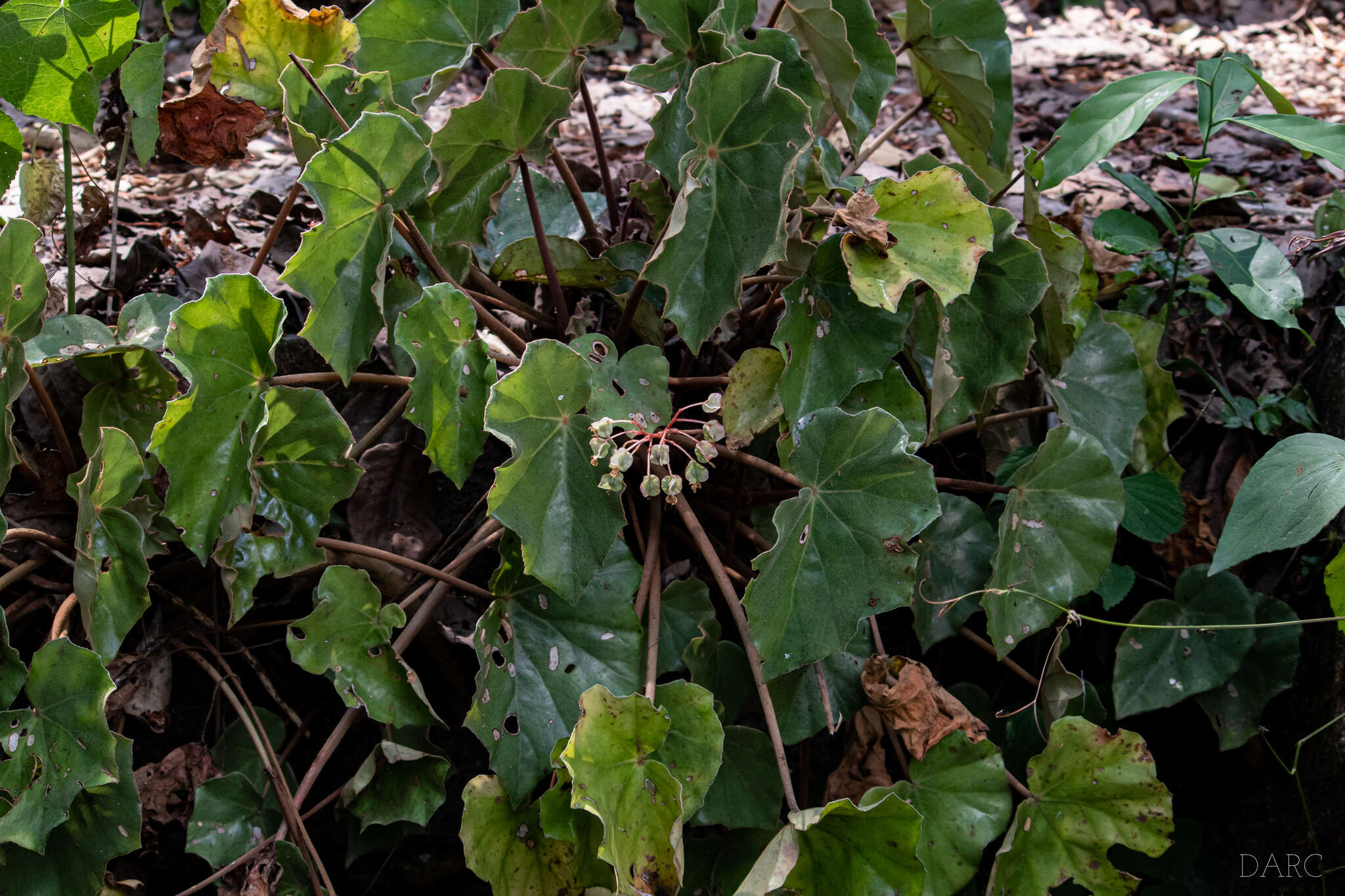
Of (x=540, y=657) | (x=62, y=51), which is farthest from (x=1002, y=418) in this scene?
(x=62, y=51)

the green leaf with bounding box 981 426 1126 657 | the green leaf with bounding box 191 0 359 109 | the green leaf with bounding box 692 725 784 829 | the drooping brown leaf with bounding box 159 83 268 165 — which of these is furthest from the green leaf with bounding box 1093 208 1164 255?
the drooping brown leaf with bounding box 159 83 268 165

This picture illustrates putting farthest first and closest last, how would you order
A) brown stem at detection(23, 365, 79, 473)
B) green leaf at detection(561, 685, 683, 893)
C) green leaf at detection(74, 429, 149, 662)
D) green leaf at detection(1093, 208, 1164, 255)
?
green leaf at detection(1093, 208, 1164, 255), brown stem at detection(23, 365, 79, 473), green leaf at detection(74, 429, 149, 662), green leaf at detection(561, 685, 683, 893)

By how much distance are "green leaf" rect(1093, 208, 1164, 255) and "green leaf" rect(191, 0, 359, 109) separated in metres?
1.22

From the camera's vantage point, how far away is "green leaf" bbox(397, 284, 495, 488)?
3.42 feet

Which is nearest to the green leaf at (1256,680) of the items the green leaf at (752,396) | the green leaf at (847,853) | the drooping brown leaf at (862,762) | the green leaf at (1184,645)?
the green leaf at (1184,645)

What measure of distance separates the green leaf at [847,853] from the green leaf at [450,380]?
0.55 meters

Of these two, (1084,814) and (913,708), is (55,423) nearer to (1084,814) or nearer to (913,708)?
(913,708)

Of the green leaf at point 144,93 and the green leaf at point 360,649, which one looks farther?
the green leaf at point 144,93

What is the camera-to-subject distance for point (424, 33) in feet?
4.16

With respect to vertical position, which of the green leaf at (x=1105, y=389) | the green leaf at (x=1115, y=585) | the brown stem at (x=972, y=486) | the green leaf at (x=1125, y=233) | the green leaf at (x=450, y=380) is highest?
the green leaf at (x=450, y=380)

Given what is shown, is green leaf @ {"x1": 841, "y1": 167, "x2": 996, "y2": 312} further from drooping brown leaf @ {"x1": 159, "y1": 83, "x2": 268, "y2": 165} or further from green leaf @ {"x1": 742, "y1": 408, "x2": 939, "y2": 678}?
drooping brown leaf @ {"x1": 159, "y1": 83, "x2": 268, "y2": 165}

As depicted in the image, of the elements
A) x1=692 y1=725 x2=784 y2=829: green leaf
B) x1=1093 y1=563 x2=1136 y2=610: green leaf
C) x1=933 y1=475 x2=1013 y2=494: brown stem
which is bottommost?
x1=692 y1=725 x2=784 y2=829: green leaf

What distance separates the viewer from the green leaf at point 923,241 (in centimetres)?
107

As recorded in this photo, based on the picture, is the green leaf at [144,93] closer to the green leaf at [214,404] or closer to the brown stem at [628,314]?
the green leaf at [214,404]
